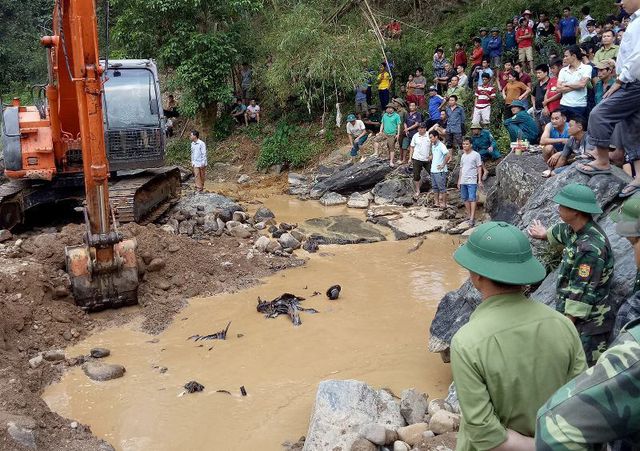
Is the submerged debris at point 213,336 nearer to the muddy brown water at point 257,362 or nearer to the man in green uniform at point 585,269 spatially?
the muddy brown water at point 257,362

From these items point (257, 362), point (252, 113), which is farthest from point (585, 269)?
point (252, 113)

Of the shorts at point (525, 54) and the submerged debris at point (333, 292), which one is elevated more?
the shorts at point (525, 54)

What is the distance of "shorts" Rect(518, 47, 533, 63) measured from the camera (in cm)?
1554

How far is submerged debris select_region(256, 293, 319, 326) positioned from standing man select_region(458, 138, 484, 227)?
4433 mm

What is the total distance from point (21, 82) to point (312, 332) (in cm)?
2797

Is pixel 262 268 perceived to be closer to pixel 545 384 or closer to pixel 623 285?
pixel 623 285

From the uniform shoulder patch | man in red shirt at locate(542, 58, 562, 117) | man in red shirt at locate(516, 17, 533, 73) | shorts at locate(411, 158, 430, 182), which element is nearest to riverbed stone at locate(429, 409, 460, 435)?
the uniform shoulder patch

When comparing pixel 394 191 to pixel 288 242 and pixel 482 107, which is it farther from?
pixel 288 242

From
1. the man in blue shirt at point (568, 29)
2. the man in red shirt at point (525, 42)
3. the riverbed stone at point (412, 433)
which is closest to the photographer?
the riverbed stone at point (412, 433)

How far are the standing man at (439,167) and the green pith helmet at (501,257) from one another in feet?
32.3

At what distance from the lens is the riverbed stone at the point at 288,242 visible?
35.1 feet

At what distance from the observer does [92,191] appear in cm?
719

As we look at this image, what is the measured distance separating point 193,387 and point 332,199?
9090 mm

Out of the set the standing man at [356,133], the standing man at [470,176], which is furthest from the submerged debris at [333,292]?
the standing man at [356,133]
